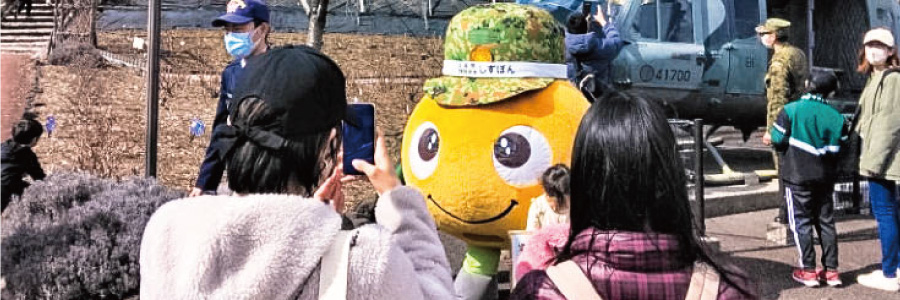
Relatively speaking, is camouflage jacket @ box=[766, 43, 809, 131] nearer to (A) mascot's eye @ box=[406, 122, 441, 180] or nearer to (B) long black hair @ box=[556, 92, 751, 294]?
(A) mascot's eye @ box=[406, 122, 441, 180]

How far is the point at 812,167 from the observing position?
6465 millimetres

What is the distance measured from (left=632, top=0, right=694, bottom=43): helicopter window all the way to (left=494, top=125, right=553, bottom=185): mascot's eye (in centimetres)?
630

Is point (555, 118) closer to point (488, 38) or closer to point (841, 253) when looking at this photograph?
point (488, 38)

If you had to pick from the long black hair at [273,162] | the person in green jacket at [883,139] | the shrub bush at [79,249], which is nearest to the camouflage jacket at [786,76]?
the person in green jacket at [883,139]

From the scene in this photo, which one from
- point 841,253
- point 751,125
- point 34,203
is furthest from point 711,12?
point 34,203

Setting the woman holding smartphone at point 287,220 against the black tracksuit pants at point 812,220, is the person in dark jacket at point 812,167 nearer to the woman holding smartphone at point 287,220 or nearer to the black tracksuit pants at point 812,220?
the black tracksuit pants at point 812,220

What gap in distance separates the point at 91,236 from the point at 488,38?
7.89 ft

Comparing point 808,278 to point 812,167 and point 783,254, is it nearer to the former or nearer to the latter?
point 812,167

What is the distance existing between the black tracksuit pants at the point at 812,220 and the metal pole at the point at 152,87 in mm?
4526

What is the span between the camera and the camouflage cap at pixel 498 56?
14.6 feet

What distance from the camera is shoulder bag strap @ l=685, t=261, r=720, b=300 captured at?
2010 millimetres

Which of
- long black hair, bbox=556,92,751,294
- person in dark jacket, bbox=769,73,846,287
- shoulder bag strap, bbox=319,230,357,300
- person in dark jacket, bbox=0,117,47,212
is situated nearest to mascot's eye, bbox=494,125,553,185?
long black hair, bbox=556,92,751,294

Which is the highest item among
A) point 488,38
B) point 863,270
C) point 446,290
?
point 488,38

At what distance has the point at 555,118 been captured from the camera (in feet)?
14.5
